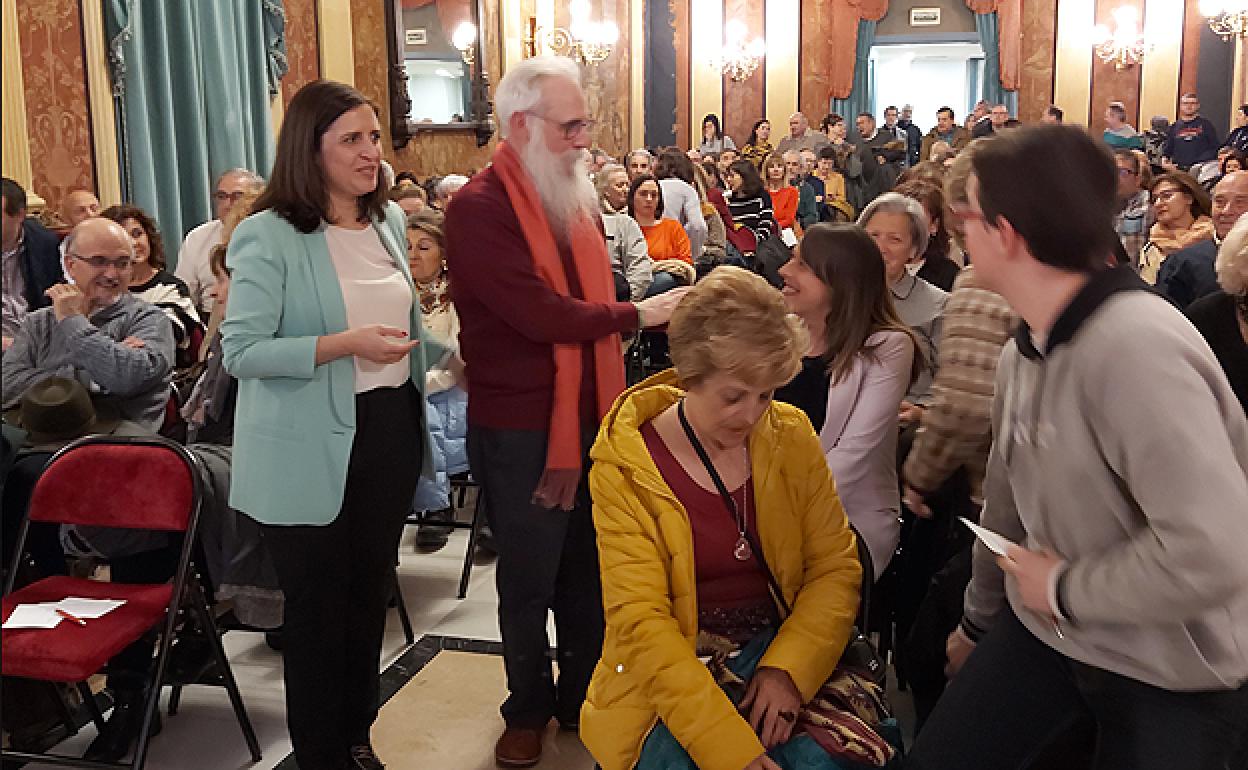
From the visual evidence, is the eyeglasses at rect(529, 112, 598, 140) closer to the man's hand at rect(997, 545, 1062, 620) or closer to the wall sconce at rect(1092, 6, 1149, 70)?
the man's hand at rect(997, 545, 1062, 620)

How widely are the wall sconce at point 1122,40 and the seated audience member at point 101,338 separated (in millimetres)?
15155

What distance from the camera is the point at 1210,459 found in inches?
50.4

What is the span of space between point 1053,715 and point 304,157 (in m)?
1.75

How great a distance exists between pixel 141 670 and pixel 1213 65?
1607cm

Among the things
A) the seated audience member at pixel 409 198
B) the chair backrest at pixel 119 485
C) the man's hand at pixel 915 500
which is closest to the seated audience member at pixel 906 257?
the man's hand at pixel 915 500

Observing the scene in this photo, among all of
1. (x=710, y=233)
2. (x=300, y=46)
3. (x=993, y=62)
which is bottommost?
(x=710, y=233)

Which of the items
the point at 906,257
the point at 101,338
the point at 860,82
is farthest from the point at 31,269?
the point at 860,82

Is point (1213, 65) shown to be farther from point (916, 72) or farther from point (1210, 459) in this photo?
point (1210, 459)

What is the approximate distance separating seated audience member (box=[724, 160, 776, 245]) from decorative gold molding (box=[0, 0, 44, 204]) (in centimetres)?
478

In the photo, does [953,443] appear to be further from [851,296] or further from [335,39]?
[335,39]

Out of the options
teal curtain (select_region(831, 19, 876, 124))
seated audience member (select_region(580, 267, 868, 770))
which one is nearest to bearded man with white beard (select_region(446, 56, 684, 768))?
seated audience member (select_region(580, 267, 868, 770))

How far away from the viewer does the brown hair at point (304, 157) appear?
7.70 ft

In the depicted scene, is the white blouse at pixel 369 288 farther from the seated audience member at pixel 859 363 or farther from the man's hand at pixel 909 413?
the man's hand at pixel 909 413

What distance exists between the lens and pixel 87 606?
8.68ft
